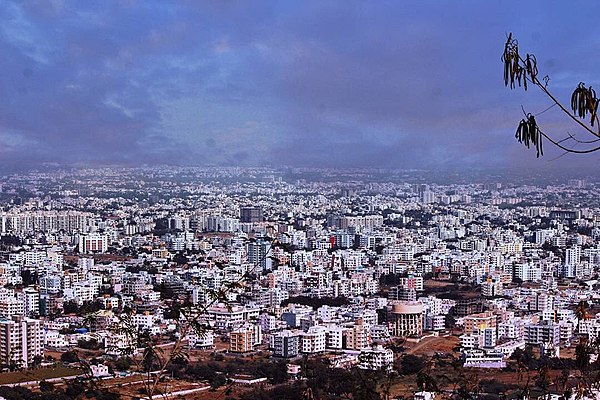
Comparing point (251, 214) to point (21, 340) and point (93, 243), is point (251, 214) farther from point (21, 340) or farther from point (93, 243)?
point (21, 340)

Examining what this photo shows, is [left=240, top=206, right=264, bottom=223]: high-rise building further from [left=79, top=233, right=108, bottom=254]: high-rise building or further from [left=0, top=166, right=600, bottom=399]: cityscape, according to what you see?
[left=79, top=233, right=108, bottom=254]: high-rise building

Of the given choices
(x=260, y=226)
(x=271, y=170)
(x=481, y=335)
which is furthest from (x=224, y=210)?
(x=481, y=335)

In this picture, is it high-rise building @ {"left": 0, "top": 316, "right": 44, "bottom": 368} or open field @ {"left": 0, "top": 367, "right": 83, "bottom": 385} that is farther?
high-rise building @ {"left": 0, "top": 316, "right": 44, "bottom": 368}

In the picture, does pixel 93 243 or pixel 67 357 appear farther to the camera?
pixel 93 243

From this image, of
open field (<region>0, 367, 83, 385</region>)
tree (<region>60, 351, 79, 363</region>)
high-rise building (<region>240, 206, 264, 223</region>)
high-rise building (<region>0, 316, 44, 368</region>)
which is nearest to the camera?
open field (<region>0, 367, 83, 385</region>)

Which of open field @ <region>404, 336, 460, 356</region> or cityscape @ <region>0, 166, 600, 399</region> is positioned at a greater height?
cityscape @ <region>0, 166, 600, 399</region>

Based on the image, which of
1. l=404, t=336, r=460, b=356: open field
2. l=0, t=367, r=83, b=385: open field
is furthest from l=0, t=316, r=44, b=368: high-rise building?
l=404, t=336, r=460, b=356: open field

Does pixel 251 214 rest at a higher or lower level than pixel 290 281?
higher

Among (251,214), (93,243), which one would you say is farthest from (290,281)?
(251,214)

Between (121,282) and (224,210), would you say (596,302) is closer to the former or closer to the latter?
(121,282)
